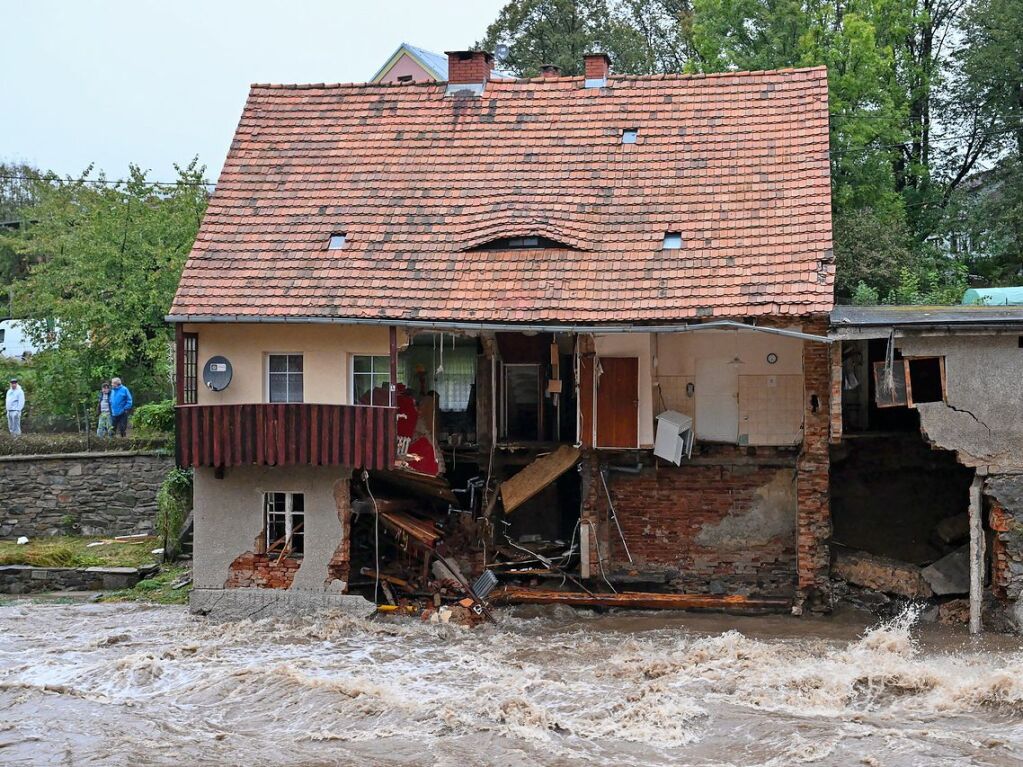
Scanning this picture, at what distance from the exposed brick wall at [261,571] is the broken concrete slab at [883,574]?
816 cm

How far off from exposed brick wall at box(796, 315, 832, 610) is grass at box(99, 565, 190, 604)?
9785mm

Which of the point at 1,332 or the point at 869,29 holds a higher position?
the point at 869,29

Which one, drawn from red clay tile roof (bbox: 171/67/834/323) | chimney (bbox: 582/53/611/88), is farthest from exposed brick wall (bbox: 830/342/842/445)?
chimney (bbox: 582/53/611/88)

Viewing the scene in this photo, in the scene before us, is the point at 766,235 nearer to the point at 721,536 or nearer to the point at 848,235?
the point at 721,536

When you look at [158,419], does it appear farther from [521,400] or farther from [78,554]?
[521,400]

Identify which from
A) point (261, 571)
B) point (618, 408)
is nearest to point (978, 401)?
point (618, 408)

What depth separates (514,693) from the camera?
53.7 feet

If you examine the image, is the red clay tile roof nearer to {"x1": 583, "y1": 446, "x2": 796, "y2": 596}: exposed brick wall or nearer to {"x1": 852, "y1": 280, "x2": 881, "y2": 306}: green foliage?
{"x1": 583, "y1": 446, "x2": 796, "y2": 596}: exposed brick wall

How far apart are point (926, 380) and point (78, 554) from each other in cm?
1474

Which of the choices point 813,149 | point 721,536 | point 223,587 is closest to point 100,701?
point 223,587

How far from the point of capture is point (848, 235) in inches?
1049

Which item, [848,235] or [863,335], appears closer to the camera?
[863,335]

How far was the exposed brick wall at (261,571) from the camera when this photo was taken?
2053cm

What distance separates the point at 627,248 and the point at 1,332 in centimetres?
2795
